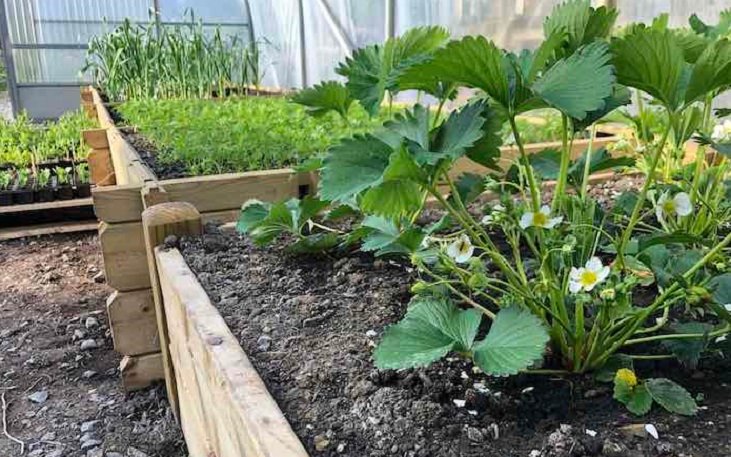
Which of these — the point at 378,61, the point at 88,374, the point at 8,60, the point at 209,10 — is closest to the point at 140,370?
the point at 88,374

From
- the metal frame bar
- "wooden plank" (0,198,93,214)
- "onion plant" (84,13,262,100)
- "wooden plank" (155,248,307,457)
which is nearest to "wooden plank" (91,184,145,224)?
"wooden plank" (155,248,307,457)

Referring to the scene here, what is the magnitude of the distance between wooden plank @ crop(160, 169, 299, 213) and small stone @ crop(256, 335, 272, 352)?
69 cm

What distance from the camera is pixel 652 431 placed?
1.85 ft

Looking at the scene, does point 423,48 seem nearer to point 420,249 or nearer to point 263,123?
point 420,249

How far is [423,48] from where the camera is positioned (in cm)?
80

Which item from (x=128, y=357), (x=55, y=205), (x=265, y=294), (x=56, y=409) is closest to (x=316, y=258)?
(x=265, y=294)

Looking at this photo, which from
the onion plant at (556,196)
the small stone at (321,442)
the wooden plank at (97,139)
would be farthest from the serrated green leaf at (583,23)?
the wooden plank at (97,139)

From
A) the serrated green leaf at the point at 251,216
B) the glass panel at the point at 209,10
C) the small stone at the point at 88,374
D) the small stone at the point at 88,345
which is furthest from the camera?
the glass panel at the point at 209,10

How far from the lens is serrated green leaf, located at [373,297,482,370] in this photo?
1.81 ft

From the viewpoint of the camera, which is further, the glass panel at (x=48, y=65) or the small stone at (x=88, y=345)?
the glass panel at (x=48, y=65)

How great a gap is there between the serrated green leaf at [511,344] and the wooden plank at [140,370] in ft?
4.02

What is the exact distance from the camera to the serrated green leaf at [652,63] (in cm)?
51

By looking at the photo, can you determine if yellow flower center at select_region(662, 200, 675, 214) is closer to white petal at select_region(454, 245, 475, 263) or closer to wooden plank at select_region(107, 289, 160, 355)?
white petal at select_region(454, 245, 475, 263)

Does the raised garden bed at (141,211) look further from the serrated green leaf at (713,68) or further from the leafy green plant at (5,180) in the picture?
the leafy green plant at (5,180)
